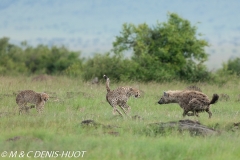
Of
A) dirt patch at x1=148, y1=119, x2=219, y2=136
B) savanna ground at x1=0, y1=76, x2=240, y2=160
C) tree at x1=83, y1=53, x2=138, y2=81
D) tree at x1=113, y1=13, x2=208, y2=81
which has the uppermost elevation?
tree at x1=113, y1=13, x2=208, y2=81

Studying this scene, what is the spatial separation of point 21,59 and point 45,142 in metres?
39.4

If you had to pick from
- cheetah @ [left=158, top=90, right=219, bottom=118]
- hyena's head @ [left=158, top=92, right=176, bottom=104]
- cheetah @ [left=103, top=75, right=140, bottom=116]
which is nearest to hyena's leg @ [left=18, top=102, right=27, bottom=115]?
cheetah @ [left=103, top=75, right=140, bottom=116]

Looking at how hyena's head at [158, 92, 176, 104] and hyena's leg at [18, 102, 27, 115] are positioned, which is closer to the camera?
hyena's leg at [18, 102, 27, 115]

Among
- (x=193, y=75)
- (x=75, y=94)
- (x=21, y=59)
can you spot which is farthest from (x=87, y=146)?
(x=21, y=59)

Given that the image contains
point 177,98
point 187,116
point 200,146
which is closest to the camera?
point 200,146

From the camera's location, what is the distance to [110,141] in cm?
1023

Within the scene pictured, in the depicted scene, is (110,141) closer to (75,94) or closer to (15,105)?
(15,105)

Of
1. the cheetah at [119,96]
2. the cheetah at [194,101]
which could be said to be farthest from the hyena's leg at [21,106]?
the cheetah at [194,101]

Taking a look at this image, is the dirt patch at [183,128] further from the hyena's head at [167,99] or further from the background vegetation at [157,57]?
the background vegetation at [157,57]

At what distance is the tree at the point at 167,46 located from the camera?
28.1 m

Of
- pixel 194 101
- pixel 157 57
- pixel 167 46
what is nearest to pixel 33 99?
pixel 194 101

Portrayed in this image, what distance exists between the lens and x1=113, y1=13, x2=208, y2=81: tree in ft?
92.2

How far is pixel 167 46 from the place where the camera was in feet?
95.0

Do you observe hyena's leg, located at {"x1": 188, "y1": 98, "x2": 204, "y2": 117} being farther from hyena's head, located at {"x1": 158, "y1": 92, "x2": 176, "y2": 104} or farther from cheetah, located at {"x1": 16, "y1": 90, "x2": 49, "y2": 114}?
cheetah, located at {"x1": 16, "y1": 90, "x2": 49, "y2": 114}
